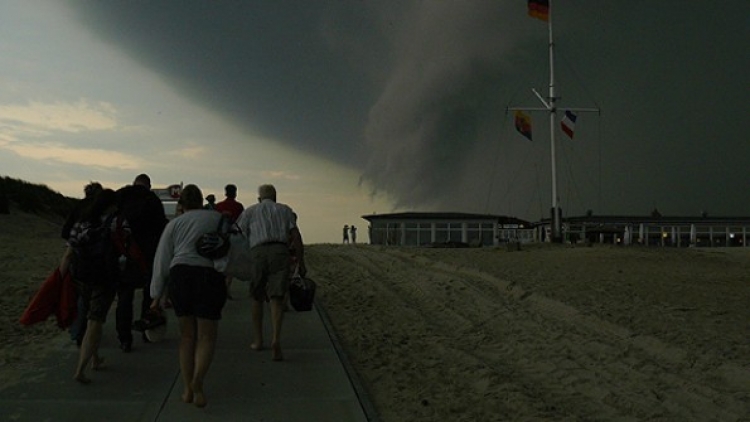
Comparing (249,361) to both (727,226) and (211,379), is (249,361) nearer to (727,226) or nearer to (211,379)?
(211,379)

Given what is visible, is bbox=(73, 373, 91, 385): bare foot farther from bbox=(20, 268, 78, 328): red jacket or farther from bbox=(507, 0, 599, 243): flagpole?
bbox=(507, 0, 599, 243): flagpole

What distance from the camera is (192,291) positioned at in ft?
18.7

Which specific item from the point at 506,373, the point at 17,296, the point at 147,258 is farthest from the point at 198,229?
the point at 17,296

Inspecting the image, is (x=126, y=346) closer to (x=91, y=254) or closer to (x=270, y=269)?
(x=91, y=254)

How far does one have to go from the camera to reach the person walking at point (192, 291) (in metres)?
5.70

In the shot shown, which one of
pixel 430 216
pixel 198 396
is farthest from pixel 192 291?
pixel 430 216

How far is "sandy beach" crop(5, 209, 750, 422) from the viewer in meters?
6.79

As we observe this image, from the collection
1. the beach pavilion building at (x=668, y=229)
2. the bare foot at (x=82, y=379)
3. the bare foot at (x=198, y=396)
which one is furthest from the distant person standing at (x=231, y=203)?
the beach pavilion building at (x=668, y=229)

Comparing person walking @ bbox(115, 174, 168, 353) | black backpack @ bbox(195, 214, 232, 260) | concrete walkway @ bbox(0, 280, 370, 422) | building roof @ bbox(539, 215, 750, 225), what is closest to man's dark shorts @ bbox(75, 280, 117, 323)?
person walking @ bbox(115, 174, 168, 353)

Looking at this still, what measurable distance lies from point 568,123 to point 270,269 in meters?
34.7

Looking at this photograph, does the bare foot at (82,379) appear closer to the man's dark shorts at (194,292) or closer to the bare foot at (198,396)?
the bare foot at (198,396)

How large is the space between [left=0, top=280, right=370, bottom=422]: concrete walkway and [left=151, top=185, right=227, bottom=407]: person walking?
349mm

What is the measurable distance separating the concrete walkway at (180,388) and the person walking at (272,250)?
584 millimetres

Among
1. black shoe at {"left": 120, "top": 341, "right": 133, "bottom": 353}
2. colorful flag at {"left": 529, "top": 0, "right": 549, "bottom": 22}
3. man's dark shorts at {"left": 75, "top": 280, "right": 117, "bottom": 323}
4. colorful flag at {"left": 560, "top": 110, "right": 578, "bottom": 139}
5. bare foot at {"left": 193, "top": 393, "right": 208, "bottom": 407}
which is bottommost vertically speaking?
bare foot at {"left": 193, "top": 393, "right": 208, "bottom": 407}
